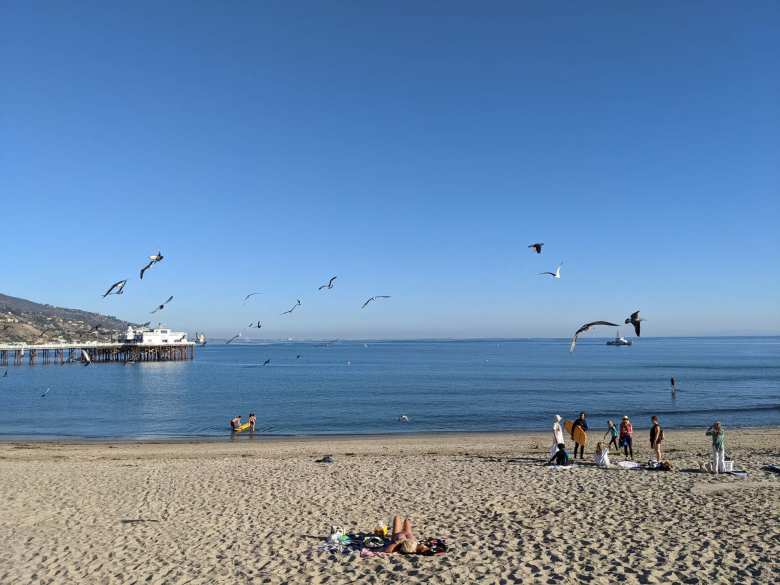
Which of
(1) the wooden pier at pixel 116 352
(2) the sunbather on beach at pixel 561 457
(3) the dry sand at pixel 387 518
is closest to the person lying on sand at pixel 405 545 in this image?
(3) the dry sand at pixel 387 518

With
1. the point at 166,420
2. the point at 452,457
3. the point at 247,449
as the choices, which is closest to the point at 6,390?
the point at 166,420

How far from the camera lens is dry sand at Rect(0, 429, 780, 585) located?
9.02m

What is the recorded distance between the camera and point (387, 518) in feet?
39.5

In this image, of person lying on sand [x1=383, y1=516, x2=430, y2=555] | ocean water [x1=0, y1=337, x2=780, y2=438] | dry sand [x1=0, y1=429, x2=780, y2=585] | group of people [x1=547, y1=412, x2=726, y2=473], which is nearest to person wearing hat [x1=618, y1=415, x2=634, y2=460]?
group of people [x1=547, y1=412, x2=726, y2=473]

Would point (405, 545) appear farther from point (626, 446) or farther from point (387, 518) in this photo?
point (626, 446)

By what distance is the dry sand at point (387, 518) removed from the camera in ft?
29.6

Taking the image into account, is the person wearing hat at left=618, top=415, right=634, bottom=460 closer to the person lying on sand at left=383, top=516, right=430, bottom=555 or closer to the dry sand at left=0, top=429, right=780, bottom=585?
the dry sand at left=0, top=429, right=780, bottom=585

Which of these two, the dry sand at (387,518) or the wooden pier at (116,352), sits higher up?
the dry sand at (387,518)

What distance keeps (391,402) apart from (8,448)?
1047 inches

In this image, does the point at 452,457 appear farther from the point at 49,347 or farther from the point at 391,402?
the point at 49,347

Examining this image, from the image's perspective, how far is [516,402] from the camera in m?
44.1

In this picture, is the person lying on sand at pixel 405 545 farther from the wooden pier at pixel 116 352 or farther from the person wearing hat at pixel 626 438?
the wooden pier at pixel 116 352

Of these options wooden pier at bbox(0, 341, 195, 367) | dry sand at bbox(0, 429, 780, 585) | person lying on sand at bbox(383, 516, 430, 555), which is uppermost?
person lying on sand at bbox(383, 516, 430, 555)

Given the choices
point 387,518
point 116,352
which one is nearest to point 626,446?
point 387,518
